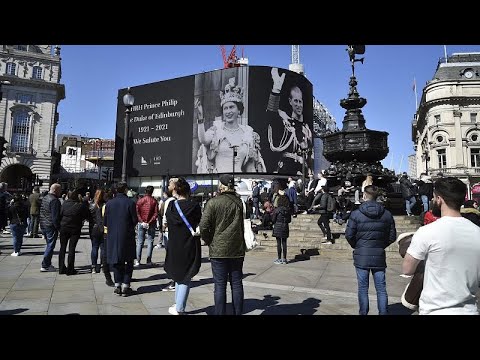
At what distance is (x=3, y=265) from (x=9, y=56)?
185 ft

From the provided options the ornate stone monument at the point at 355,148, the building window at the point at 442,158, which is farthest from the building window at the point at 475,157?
the ornate stone monument at the point at 355,148

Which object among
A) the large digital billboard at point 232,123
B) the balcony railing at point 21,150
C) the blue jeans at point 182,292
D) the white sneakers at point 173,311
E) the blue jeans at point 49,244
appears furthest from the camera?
the balcony railing at point 21,150

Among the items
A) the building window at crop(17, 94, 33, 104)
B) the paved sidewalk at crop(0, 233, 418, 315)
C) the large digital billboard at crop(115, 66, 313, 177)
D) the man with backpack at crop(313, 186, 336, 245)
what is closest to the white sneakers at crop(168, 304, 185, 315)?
the paved sidewalk at crop(0, 233, 418, 315)

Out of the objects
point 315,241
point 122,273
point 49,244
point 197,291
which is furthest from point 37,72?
point 197,291

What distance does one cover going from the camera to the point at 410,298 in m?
2.40

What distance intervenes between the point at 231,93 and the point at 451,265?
4380 centimetres

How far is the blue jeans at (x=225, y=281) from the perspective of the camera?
3.94 metres

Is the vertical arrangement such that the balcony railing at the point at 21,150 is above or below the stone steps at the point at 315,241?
above

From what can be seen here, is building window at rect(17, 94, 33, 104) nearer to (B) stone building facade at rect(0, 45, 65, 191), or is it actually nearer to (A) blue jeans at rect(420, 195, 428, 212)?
(B) stone building facade at rect(0, 45, 65, 191)

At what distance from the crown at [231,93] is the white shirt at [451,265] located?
42663mm

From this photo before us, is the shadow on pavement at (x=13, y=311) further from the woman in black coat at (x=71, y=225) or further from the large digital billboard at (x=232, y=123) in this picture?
the large digital billboard at (x=232, y=123)

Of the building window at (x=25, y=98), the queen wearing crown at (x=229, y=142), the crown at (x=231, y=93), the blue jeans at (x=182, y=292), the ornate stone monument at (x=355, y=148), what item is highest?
the building window at (x=25, y=98)

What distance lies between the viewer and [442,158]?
188ft
